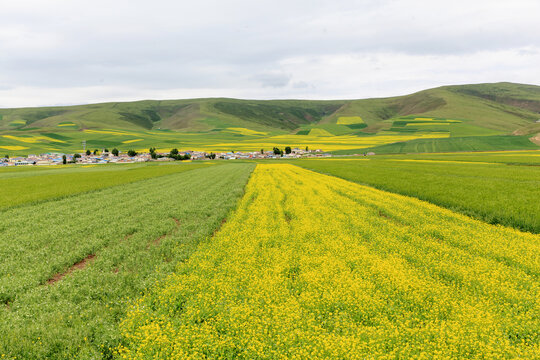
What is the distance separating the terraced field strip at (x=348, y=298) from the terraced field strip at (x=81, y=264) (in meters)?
1.06

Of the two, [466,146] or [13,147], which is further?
[13,147]

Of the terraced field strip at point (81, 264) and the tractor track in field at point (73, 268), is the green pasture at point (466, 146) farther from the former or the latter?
the tractor track in field at point (73, 268)

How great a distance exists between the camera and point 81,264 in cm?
1086

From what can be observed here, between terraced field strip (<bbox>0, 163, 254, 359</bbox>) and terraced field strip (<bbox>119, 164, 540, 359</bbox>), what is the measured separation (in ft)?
3.47

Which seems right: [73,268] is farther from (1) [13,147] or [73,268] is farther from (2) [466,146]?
(1) [13,147]

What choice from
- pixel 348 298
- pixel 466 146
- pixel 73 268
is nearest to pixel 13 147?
pixel 73 268

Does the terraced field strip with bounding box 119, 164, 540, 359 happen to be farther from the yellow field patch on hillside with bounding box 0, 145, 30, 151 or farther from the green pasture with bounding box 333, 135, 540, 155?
the yellow field patch on hillside with bounding box 0, 145, 30, 151

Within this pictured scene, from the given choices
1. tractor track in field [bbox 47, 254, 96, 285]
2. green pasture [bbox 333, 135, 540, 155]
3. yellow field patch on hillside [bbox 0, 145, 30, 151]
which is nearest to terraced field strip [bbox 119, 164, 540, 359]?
tractor track in field [bbox 47, 254, 96, 285]

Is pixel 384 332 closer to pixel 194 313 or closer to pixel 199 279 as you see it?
pixel 194 313

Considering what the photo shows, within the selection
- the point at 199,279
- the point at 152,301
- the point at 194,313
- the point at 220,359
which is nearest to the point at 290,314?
the point at 220,359

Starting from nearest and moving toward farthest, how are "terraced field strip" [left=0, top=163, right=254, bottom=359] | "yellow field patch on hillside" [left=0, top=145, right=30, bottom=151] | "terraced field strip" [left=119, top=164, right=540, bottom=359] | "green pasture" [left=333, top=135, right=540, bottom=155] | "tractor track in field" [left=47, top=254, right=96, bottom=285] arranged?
"terraced field strip" [left=119, top=164, right=540, bottom=359], "terraced field strip" [left=0, top=163, right=254, bottom=359], "tractor track in field" [left=47, top=254, right=96, bottom=285], "green pasture" [left=333, top=135, right=540, bottom=155], "yellow field patch on hillside" [left=0, top=145, right=30, bottom=151]

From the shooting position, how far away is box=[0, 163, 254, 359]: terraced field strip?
629cm

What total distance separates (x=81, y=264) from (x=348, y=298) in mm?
10949

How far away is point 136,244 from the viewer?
12367 millimetres
